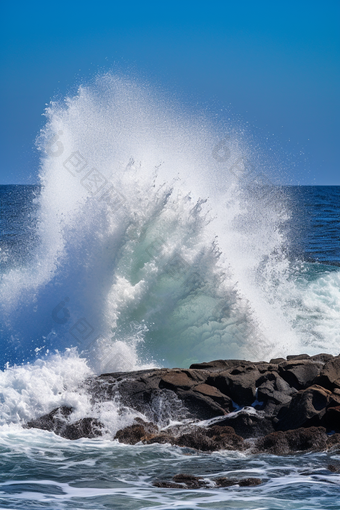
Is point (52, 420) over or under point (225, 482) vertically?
over

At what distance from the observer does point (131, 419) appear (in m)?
8.63

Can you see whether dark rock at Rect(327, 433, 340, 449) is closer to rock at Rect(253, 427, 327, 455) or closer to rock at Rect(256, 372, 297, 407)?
rock at Rect(253, 427, 327, 455)

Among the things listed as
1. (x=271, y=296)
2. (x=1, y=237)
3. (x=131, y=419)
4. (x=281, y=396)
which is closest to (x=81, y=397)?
(x=131, y=419)

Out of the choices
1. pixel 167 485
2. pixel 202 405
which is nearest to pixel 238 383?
pixel 202 405

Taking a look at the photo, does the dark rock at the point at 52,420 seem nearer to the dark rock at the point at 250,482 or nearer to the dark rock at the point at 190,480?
the dark rock at the point at 190,480

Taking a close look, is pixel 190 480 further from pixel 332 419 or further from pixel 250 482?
pixel 332 419

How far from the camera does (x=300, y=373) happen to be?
9.35 meters

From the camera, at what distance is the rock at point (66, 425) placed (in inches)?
332

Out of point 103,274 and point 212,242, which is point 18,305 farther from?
point 212,242

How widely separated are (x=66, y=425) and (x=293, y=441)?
147 inches

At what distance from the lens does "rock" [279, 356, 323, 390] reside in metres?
9.25

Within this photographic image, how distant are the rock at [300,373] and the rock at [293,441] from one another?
1432 millimetres

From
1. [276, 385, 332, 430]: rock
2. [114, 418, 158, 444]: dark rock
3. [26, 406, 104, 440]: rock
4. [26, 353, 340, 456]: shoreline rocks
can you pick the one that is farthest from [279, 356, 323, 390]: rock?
[26, 406, 104, 440]: rock

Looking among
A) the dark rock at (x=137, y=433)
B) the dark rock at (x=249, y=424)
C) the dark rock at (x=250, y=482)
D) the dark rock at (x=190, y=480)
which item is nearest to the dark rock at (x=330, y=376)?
the dark rock at (x=249, y=424)
